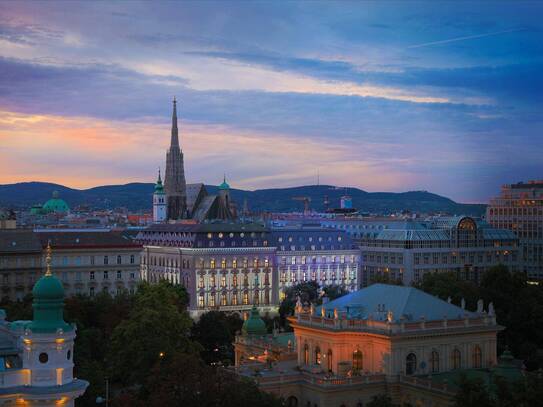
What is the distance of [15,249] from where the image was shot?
12038 cm

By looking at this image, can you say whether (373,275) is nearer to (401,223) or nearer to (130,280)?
(401,223)

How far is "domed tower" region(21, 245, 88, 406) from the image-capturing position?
4369cm

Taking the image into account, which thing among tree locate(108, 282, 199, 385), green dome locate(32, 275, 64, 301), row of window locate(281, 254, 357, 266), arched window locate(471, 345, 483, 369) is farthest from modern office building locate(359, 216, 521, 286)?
green dome locate(32, 275, 64, 301)

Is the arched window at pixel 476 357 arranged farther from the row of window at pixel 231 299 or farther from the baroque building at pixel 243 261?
the row of window at pixel 231 299

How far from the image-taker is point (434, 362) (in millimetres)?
68125

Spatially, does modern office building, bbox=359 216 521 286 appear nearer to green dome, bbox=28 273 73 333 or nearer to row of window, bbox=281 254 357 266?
row of window, bbox=281 254 357 266

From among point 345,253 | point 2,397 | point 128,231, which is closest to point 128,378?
point 2,397

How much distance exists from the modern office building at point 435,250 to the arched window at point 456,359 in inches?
3767

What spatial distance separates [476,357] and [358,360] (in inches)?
398

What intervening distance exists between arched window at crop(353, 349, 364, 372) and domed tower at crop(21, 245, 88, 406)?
29.1m

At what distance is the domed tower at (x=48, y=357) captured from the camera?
4369 cm

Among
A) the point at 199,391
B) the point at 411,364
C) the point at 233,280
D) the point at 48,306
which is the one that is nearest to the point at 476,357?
the point at 411,364

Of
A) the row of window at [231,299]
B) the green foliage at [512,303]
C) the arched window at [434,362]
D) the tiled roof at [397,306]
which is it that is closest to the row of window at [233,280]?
the row of window at [231,299]

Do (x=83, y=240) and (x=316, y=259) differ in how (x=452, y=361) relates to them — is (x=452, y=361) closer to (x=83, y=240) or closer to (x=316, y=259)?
(x=83, y=240)
